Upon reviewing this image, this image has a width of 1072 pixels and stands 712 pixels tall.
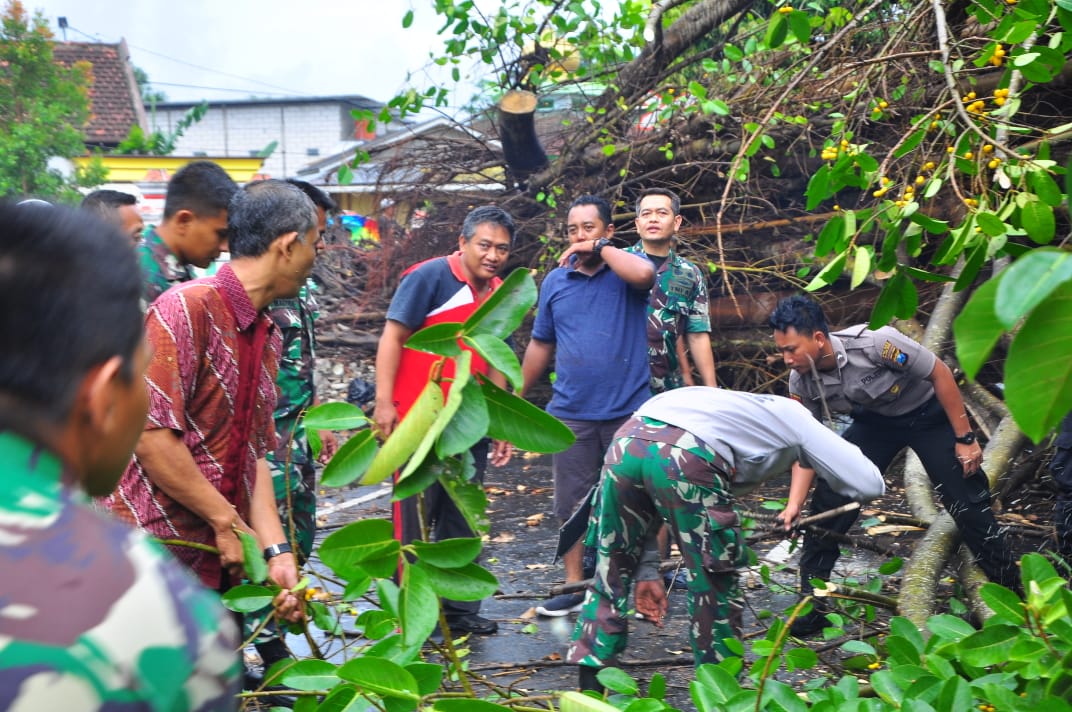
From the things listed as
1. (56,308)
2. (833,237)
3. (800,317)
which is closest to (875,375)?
(800,317)

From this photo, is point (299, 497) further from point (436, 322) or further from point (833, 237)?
point (833, 237)

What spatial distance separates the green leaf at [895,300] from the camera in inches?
91.4

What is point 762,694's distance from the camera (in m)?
2.26

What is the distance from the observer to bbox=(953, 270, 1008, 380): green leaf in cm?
95

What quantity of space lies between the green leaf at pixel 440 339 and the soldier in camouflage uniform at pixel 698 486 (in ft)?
6.13

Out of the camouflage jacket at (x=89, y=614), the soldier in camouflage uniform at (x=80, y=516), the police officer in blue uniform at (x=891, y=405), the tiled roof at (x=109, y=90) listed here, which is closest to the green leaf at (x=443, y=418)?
the soldier in camouflage uniform at (x=80, y=516)

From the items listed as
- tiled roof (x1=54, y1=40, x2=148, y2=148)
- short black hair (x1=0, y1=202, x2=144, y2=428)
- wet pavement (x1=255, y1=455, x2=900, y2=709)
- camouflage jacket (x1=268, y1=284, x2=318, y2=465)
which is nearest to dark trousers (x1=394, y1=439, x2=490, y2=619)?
wet pavement (x1=255, y1=455, x2=900, y2=709)

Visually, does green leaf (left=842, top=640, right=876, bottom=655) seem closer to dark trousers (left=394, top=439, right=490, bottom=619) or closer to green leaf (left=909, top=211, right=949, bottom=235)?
green leaf (left=909, top=211, right=949, bottom=235)

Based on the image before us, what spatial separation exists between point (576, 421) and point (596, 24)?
4263 millimetres

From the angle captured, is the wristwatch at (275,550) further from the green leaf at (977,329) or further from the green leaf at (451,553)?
the green leaf at (977,329)

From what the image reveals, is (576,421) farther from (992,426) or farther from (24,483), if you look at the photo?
(24,483)

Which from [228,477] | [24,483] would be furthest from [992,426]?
[24,483]

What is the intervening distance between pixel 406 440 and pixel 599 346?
3.44m

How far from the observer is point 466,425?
1672 millimetres
